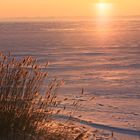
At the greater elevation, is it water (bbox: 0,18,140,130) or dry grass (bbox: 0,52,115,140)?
water (bbox: 0,18,140,130)

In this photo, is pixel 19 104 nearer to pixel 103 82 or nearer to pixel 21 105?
pixel 21 105

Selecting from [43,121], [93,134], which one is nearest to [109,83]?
[93,134]

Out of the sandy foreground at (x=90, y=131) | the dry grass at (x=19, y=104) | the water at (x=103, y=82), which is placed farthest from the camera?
the water at (x=103, y=82)

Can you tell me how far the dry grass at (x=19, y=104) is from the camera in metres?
5.31

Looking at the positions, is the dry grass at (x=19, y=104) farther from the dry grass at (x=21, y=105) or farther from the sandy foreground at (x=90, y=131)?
the sandy foreground at (x=90, y=131)

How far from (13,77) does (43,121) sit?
826 mm

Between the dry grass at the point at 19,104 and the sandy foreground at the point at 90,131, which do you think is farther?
the sandy foreground at the point at 90,131

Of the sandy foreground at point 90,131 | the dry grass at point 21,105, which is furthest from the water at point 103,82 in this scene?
the dry grass at point 21,105

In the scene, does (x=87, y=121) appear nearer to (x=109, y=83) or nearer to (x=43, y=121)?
(x=43, y=121)

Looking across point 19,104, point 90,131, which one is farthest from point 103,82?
point 19,104

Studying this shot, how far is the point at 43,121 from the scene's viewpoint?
19.9 feet

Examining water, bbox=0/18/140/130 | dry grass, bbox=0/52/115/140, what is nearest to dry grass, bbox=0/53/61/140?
dry grass, bbox=0/52/115/140

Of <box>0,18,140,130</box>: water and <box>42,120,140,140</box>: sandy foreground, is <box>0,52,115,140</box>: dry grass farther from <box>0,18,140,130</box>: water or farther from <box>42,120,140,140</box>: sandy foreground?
<box>0,18,140,130</box>: water

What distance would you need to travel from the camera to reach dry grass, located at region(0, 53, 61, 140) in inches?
209
